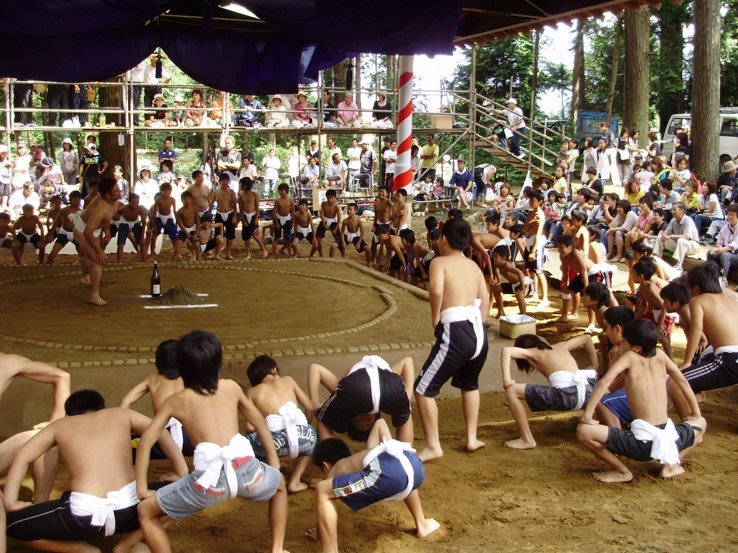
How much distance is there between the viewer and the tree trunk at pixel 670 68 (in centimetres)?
1744

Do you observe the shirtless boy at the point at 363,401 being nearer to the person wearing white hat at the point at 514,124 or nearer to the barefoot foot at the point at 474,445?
the barefoot foot at the point at 474,445

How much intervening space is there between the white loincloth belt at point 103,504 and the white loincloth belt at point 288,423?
69 centimetres

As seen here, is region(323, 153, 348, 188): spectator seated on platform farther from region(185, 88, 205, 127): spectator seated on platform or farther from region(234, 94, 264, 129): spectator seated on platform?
region(185, 88, 205, 127): spectator seated on platform

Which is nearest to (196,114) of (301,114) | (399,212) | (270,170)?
(301,114)

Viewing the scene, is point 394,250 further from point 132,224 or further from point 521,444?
point 521,444

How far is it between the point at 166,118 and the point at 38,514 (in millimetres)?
8338

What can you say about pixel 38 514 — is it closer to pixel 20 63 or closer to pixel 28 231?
pixel 20 63

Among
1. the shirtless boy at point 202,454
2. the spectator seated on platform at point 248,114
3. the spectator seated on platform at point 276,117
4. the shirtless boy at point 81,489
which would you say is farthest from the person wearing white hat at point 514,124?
the shirtless boy at point 81,489

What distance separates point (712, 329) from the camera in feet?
A: 12.3

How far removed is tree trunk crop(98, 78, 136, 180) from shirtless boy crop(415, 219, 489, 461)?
24.1 feet

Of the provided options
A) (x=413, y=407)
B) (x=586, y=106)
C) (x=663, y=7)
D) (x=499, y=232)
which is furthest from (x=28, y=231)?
(x=586, y=106)

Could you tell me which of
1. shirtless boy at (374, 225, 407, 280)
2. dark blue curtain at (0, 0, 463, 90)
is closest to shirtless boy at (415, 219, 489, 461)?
dark blue curtain at (0, 0, 463, 90)

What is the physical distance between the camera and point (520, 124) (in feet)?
42.3

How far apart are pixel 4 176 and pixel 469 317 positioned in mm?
8485
